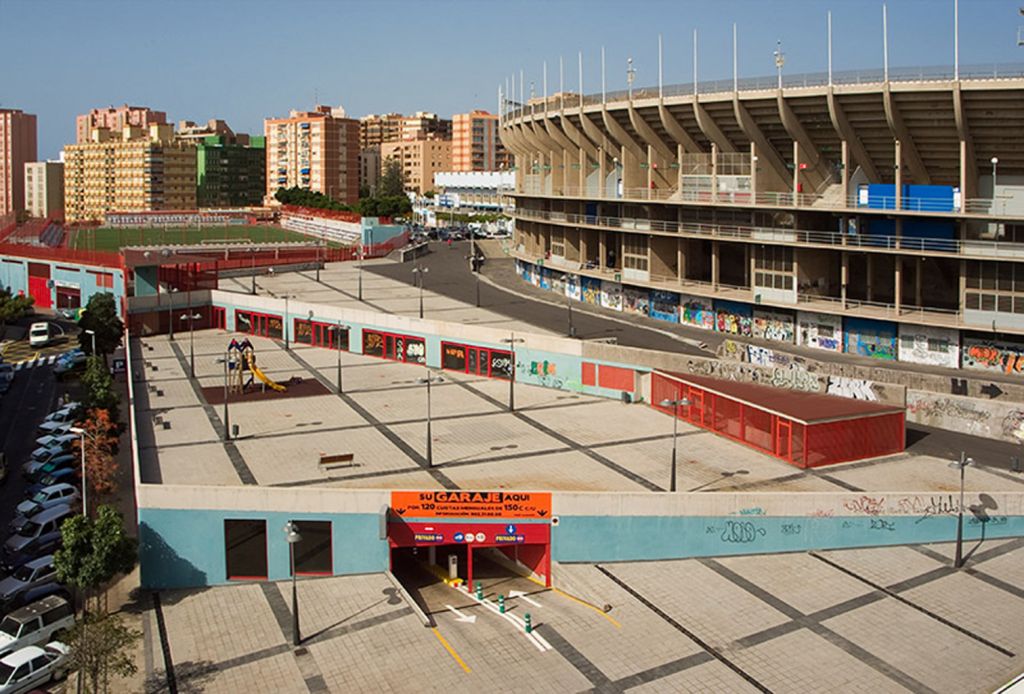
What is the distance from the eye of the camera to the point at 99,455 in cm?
3469

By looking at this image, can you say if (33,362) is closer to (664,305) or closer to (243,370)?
(243,370)

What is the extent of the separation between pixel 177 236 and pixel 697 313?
81.2 meters

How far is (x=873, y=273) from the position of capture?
52.8 m

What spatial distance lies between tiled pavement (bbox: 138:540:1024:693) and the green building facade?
161306 millimetres

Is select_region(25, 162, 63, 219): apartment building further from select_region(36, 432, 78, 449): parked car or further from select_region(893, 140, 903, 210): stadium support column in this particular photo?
select_region(893, 140, 903, 210): stadium support column

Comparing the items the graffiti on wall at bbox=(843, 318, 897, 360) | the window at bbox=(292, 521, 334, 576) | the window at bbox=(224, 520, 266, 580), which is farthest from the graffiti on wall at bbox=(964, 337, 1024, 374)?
the window at bbox=(224, 520, 266, 580)

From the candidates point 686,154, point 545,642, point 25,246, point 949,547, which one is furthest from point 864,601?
point 25,246

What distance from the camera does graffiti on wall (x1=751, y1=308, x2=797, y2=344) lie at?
174 feet

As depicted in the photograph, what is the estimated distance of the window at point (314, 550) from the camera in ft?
97.7

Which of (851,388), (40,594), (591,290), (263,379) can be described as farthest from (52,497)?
(591,290)

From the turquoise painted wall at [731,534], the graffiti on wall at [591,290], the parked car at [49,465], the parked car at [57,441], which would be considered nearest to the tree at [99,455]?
the parked car at [49,465]

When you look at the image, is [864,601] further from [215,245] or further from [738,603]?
[215,245]

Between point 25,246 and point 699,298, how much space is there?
197ft

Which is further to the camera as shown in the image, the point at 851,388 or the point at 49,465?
the point at 851,388
